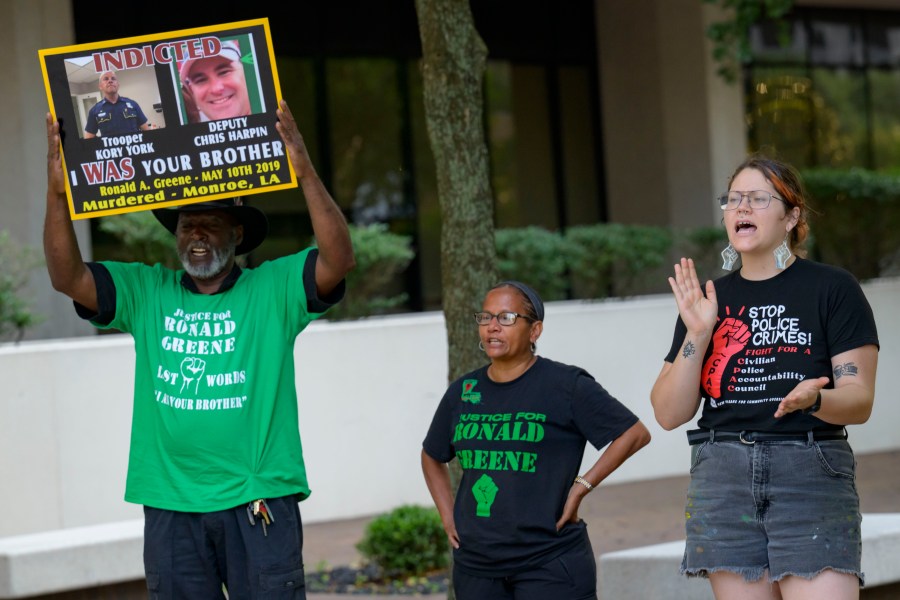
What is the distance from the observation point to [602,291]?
36.1 ft

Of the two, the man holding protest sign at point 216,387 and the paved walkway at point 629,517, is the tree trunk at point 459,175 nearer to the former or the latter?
the paved walkway at point 629,517

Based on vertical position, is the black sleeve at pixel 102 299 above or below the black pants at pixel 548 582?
above

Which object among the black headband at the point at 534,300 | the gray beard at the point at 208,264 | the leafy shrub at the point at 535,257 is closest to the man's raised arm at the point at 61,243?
the gray beard at the point at 208,264

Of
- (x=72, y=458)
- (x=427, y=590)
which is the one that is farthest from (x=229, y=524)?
(x=72, y=458)

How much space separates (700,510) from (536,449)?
1.85 ft

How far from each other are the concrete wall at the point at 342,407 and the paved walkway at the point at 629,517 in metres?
0.28

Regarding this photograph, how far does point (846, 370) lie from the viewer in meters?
3.39

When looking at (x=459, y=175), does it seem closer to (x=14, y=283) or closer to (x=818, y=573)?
(x=818, y=573)

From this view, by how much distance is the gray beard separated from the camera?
3.99 m

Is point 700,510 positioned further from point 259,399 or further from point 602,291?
point 602,291

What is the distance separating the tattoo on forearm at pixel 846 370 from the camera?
11.1 feet

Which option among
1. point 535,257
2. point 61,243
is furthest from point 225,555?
point 535,257

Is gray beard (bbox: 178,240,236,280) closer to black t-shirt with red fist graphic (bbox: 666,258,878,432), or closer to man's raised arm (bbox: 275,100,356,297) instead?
man's raised arm (bbox: 275,100,356,297)

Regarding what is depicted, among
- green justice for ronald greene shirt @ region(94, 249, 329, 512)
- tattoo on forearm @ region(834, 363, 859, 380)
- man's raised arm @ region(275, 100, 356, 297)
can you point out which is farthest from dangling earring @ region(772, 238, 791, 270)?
green justice for ronald greene shirt @ region(94, 249, 329, 512)
